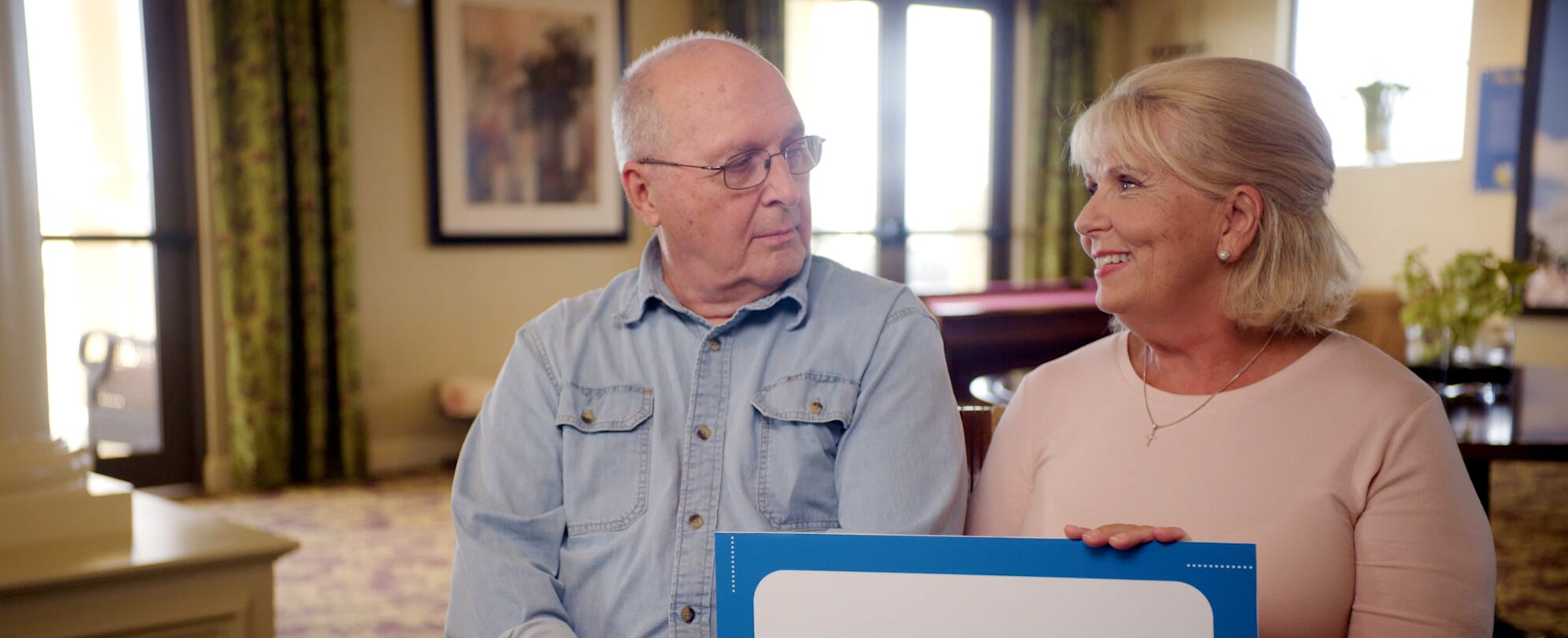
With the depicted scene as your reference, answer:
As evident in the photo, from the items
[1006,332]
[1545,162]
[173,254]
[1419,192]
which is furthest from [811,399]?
[1419,192]

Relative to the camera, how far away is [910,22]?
A: 22.1ft

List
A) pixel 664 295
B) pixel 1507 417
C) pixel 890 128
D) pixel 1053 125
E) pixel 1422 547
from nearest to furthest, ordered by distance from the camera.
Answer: pixel 1422 547
pixel 664 295
pixel 1507 417
pixel 890 128
pixel 1053 125

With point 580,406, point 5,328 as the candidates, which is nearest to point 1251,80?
point 580,406

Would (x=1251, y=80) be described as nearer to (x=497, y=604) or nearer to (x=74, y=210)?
(x=497, y=604)

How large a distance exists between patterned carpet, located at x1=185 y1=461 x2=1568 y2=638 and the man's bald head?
209cm

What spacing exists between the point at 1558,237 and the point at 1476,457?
3.88 meters

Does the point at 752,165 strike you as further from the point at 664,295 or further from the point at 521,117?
the point at 521,117

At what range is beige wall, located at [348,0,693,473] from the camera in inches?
204

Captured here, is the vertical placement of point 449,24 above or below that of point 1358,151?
above

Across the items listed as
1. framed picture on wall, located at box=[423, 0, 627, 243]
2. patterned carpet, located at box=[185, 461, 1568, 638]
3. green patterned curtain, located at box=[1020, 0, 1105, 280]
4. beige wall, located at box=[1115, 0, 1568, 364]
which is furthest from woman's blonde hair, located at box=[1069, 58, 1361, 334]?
green patterned curtain, located at box=[1020, 0, 1105, 280]

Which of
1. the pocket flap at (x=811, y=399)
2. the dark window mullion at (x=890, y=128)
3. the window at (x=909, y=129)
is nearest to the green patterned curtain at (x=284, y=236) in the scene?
the window at (x=909, y=129)

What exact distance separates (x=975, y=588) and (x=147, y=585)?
4.74 ft

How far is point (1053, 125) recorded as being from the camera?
23.4 feet

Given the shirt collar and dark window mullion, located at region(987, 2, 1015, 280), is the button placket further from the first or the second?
dark window mullion, located at region(987, 2, 1015, 280)
